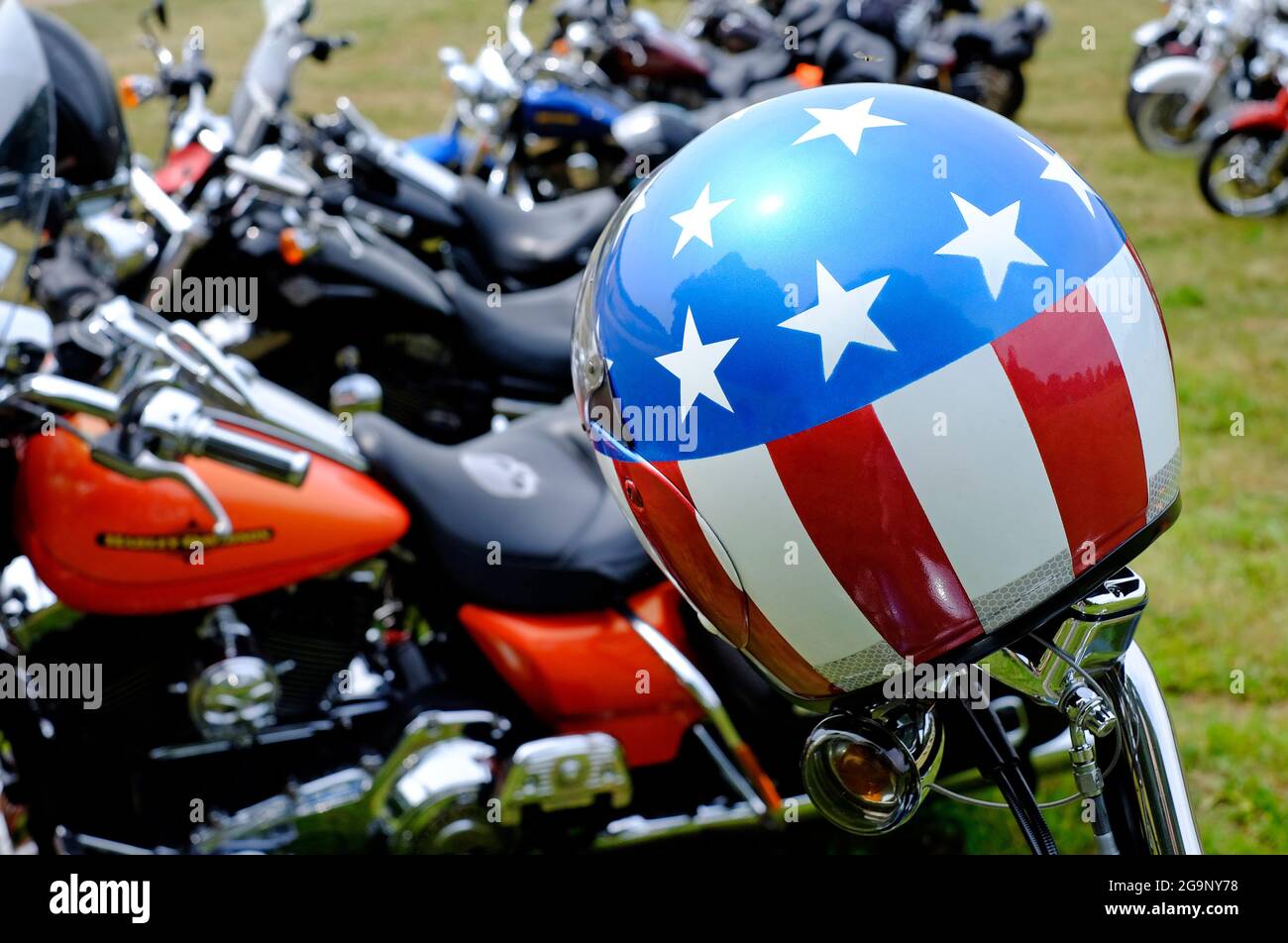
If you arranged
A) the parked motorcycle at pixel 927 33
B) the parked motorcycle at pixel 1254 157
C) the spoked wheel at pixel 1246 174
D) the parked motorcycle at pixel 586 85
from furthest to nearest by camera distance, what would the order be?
1. the parked motorcycle at pixel 927 33
2. the spoked wheel at pixel 1246 174
3. the parked motorcycle at pixel 1254 157
4. the parked motorcycle at pixel 586 85

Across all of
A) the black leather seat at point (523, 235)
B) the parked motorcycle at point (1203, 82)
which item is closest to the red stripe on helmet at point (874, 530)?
the black leather seat at point (523, 235)

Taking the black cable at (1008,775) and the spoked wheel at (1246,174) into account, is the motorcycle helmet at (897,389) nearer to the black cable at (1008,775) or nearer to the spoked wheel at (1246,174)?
the black cable at (1008,775)

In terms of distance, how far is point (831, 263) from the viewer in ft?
3.27

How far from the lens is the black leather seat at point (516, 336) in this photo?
10.8 ft

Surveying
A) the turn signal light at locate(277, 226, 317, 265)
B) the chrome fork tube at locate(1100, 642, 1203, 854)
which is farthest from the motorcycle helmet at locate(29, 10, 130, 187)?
the chrome fork tube at locate(1100, 642, 1203, 854)

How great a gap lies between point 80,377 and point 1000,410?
1.65 metres

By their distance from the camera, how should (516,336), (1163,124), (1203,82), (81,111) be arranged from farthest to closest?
(1163,124) < (1203,82) < (516,336) < (81,111)

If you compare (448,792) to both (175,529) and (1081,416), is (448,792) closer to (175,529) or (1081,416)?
(175,529)

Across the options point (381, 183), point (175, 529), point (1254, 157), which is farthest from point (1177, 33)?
point (175, 529)

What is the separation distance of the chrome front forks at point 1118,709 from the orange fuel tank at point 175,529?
1201 millimetres

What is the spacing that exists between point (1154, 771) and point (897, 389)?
0.39 meters

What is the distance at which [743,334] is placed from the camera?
1.02m

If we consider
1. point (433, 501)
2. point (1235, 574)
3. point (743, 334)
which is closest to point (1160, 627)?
point (1235, 574)

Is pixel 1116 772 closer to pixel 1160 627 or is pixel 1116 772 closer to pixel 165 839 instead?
pixel 165 839
